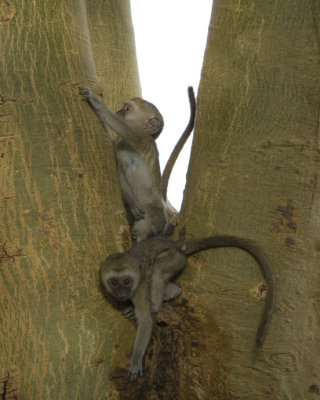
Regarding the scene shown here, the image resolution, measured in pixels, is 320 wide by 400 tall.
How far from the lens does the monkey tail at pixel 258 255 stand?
10.5 feet

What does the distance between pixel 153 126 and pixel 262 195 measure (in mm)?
2066

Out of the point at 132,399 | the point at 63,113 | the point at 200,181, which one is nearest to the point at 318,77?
the point at 200,181

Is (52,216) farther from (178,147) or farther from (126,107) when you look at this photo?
(126,107)

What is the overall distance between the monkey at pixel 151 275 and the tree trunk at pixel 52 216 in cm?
8

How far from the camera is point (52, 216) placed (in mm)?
3248

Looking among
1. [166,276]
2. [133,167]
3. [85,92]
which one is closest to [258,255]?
[166,276]

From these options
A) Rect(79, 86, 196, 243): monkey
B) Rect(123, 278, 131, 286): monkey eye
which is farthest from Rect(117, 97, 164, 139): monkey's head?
Rect(123, 278, 131, 286): monkey eye

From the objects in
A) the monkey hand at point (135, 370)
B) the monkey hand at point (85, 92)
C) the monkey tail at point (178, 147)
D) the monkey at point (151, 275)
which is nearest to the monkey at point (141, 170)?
the monkey tail at point (178, 147)

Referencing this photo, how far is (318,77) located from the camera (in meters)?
3.45

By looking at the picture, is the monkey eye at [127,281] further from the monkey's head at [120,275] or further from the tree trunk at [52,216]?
the tree trunk at [52,216]

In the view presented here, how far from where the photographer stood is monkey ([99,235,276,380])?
323 cm

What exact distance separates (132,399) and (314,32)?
2023mm

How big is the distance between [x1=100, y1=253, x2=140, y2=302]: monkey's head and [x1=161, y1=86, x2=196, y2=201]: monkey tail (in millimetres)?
1265

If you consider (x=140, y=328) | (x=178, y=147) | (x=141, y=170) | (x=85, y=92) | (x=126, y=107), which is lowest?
(x=140, y=328)
